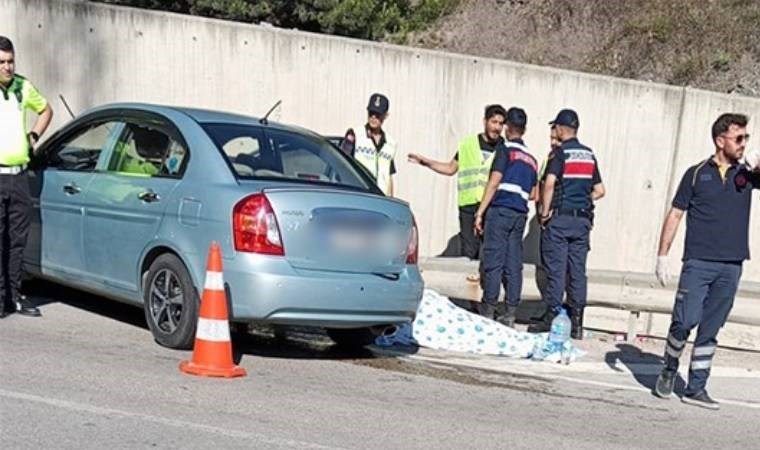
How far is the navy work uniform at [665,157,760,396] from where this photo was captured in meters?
7.69

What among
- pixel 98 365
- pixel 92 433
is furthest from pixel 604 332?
pixel 92 433

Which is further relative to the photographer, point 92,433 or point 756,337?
point 756,337

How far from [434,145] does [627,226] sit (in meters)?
2.35

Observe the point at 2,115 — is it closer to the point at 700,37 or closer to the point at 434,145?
the point at 434,145

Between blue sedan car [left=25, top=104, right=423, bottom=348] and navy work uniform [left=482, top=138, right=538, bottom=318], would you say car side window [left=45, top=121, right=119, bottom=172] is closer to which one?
blue sedan car [left=25, top=104, right=423, bottom=348]

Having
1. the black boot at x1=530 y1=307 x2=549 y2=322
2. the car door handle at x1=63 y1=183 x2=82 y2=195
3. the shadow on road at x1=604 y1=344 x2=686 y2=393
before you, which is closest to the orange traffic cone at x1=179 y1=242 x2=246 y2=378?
the car door handle at x1=63 y1=183 x2=82 y2=195

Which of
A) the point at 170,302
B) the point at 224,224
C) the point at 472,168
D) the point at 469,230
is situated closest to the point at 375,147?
the point at 472,168

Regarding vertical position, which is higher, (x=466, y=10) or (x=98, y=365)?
(x=466, y=10)

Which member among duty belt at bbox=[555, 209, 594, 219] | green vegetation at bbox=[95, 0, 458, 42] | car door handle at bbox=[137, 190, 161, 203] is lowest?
duty belt at bbox=[555, 209, 594, 219]

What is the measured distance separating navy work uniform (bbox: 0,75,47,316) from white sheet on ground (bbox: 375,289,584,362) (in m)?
2.84

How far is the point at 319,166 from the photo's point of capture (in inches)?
329

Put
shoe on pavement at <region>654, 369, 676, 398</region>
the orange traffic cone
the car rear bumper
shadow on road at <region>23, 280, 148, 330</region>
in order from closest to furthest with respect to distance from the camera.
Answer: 1. the orange traffic cone
2. the car rear bumper
3. shoe on pavement at <region>654, 369, 676, 398</region>
4. shadow on road at <region>23, 280, 148, 330</region>

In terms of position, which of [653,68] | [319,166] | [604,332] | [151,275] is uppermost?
[653,68]

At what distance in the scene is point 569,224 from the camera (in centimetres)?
1006
